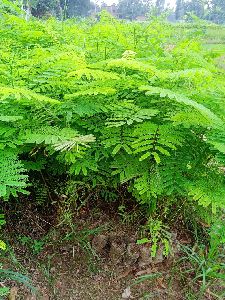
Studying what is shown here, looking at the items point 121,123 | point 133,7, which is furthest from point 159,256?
point 133,7

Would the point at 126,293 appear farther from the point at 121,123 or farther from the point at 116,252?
the point at 121,123

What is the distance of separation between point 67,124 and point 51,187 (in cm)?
83

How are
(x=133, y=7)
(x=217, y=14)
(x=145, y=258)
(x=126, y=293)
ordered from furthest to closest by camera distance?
(x=133, y=7) < (x=217, y=14) < (x=145, y=258) < (x=126, y=293)

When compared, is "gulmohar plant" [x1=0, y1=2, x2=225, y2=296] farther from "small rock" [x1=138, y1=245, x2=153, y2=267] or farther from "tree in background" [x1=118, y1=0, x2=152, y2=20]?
"tree in background" [x1=118, y1=0, x2=152, y2=20]

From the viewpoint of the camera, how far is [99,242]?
2.80m

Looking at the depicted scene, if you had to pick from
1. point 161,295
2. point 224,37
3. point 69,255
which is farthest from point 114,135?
point 224,37

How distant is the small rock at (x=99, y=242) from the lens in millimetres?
2791

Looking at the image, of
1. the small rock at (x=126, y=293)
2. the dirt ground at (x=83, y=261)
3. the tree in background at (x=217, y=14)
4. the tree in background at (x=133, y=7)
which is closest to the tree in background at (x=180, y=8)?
the tree in background at (x=133, y=7)

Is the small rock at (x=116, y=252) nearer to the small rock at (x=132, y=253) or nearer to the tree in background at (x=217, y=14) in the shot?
the small rock at (x=132, y=253)

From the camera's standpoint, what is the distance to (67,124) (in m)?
2.24

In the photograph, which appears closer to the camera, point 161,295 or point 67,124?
point 67,124

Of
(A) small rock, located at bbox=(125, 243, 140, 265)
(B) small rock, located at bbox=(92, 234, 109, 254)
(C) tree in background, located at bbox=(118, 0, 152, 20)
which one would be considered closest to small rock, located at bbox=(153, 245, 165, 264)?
(A) small rock, located at bbox=(125, 243, 140, 265)

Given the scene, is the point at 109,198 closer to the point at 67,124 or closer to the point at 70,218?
the point at 70,218

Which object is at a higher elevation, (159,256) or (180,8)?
(180,8)
